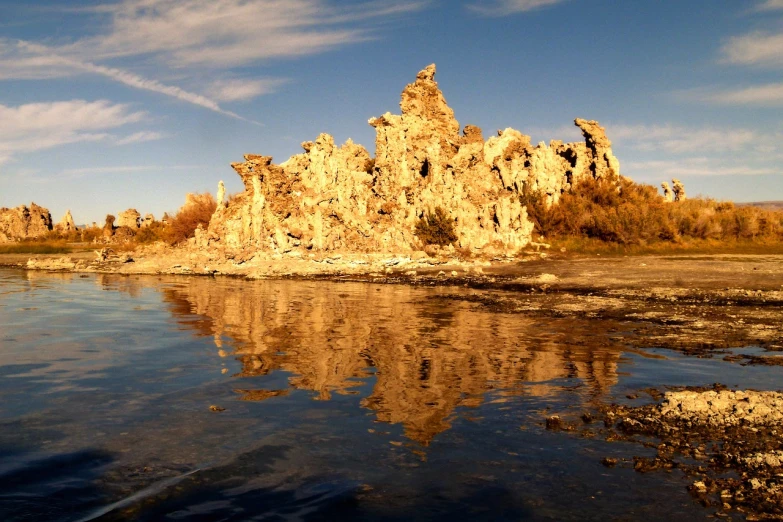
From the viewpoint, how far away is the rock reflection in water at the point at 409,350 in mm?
9539

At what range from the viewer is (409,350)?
13.2 metres

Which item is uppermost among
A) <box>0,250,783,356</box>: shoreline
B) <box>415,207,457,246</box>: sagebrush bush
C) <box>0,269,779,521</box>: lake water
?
<box>415,207,457,246</box>: sagebrush bush

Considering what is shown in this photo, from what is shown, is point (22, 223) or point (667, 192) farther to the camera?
point (22, 223)

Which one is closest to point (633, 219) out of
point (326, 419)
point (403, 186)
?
point (403, 186)

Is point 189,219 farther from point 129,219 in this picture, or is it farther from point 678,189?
point 678,189

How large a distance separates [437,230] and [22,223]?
2475 inches

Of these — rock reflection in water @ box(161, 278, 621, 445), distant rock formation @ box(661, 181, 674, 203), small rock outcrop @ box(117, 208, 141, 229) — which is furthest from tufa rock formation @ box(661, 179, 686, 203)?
small rock outcrop @ box(117, 208, 141, 229)

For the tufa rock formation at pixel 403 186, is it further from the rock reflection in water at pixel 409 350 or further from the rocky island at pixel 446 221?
the rock reflection in water at pixel 409 350

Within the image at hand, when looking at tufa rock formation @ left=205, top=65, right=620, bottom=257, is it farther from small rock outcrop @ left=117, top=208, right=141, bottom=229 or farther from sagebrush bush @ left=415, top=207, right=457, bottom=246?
small rock outcrop @ left=117, top=208, right=141, bottom=229

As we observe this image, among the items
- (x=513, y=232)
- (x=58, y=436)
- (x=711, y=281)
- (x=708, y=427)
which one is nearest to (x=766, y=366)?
(x=708, y=427)

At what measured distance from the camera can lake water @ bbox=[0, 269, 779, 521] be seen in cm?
569

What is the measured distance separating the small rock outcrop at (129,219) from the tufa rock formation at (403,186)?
3868 cm

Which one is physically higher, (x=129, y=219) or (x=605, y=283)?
(x=129, y=219)

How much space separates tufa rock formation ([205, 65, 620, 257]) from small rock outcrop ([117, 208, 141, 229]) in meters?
38.7
